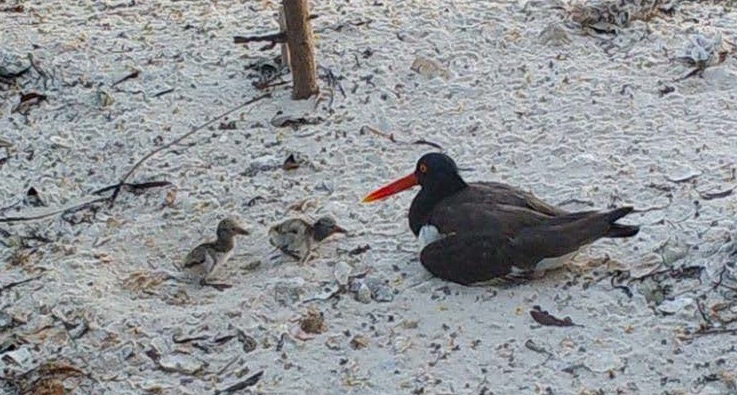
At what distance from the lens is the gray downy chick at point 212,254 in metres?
5.02

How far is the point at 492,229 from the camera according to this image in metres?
4.81

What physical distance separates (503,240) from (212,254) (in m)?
1.14

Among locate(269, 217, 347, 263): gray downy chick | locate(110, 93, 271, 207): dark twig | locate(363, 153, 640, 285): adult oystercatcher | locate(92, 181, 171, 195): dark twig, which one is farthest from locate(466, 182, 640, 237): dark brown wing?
locate(110, 93, 271, 207): dark twig

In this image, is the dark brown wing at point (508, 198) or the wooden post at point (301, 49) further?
the wooden post at point (301, 49)

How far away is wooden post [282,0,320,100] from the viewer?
6.29 metres

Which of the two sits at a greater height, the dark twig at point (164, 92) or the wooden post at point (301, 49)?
the wooden post at point (301, 49)

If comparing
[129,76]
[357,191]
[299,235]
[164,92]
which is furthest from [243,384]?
[129,76]

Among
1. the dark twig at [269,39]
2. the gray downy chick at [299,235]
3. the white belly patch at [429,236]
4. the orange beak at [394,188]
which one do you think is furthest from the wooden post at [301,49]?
the white belly patch at [429,236]

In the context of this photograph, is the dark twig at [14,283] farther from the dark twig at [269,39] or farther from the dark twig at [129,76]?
the dark twig at [129,76]

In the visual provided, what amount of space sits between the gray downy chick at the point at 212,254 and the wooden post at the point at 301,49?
4.76 ft

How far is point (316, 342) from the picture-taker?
459 centimetres

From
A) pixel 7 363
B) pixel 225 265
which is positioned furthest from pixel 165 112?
pixel 7 363

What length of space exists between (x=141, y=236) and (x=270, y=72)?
5.26 feet

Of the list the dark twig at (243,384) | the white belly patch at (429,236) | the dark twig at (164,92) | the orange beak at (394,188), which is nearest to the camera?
the dark twig at (243,384)
